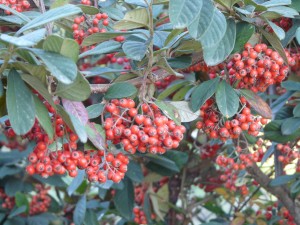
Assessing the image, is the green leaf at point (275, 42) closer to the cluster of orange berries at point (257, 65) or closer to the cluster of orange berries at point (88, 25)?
the cluster of orange berries at point (257, 65)

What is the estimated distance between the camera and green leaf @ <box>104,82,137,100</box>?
1.16m

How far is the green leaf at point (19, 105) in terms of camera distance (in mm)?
985

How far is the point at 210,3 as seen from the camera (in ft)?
3.63

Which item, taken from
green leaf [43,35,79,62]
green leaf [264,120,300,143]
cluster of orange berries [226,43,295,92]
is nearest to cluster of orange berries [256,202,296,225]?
green leaf [264,120,300,143]

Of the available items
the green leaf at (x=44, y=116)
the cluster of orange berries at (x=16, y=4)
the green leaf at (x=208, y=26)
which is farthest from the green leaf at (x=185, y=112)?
the cluster of orange berries at (x=16, y=4)

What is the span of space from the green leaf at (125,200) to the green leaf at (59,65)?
1.31 meters

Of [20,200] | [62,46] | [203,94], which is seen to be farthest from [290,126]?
[20,200]

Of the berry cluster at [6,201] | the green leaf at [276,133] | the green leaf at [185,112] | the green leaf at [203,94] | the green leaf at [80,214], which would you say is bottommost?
the berry cluster at [6,201]

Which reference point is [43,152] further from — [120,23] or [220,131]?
[220,131]

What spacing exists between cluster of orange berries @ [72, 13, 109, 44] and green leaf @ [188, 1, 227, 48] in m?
0.46

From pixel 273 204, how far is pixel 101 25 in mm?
1222

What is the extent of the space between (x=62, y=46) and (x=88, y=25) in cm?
59

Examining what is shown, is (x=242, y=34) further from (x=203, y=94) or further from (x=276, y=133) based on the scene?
(x=276, y=133)

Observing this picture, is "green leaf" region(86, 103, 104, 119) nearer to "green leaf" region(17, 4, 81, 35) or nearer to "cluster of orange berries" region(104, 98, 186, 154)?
"cluster of orange berries" region(104, 98, 186, 154)
